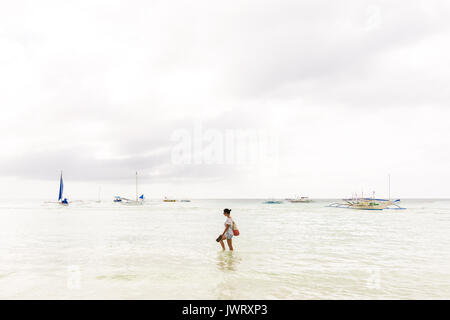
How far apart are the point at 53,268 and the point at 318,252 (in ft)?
44.8

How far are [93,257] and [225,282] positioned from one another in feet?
28.5

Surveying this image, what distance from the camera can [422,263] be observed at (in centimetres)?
1396
